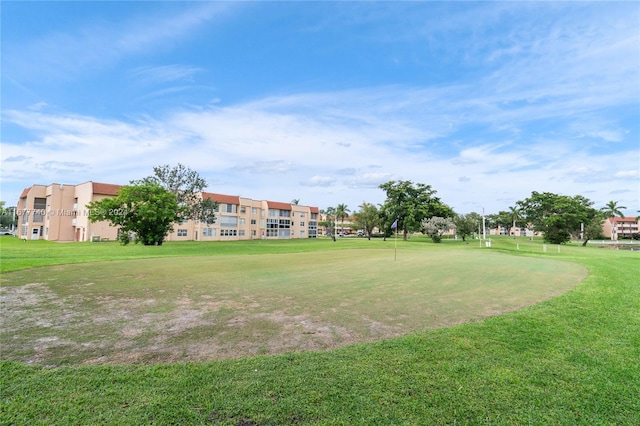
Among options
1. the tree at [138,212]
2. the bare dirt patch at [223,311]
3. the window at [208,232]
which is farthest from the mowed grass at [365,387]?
the window at [208,232]

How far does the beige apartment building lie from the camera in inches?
2160

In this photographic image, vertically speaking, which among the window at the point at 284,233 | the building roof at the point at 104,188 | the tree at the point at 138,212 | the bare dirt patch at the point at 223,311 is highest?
the building roof at the point at 104,188

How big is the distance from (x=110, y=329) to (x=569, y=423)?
6732 mm

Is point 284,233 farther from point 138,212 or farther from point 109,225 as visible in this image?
point 138,212

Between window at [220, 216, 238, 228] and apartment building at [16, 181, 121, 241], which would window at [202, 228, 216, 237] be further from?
apartment building at [16, 181, 121, 241]

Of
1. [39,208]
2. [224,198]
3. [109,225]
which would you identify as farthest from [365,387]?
[39,208]

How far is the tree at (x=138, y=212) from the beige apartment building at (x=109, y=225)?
8133 mm

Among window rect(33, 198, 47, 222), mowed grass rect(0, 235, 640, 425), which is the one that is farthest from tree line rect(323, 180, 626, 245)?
window rect(33, 198, 47, 222)

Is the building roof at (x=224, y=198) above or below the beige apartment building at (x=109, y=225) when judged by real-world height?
above

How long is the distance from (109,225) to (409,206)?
5017 cm

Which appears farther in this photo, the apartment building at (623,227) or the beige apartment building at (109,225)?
the apartment building at (623,227)

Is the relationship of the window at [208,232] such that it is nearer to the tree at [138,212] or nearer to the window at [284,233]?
the window at [284,233]

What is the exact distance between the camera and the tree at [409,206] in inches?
2464

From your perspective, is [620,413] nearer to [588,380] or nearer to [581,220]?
[588,380]
